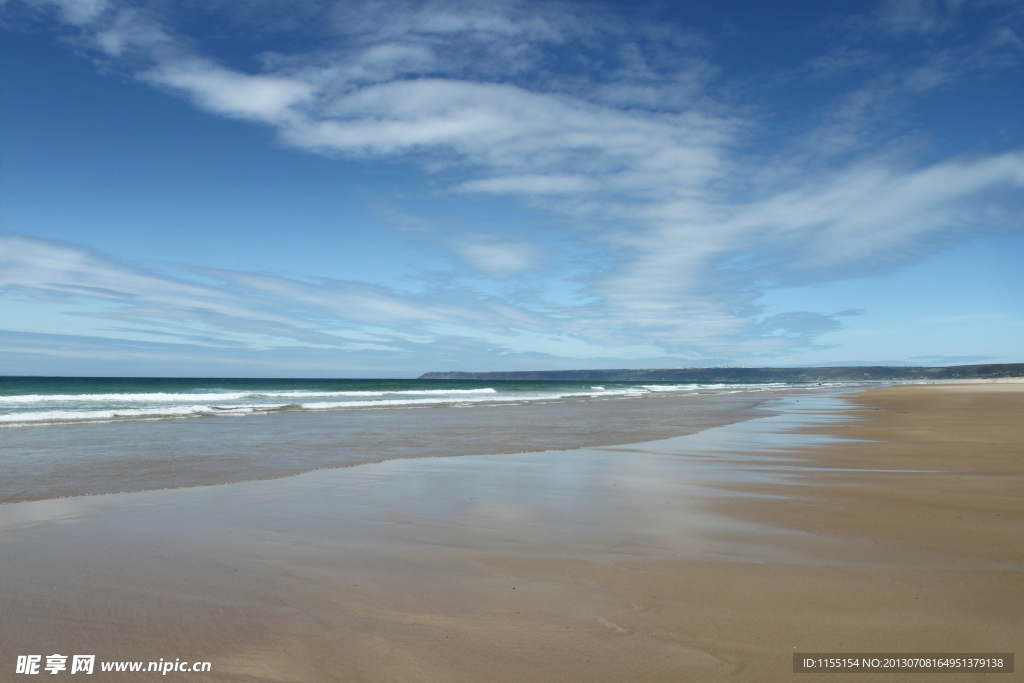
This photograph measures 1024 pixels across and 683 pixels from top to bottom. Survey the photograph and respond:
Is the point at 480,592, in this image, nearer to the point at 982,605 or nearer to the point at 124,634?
the point at 124,634

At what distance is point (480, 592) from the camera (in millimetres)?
3330

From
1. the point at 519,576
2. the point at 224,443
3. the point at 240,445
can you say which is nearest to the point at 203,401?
the point at 224,443

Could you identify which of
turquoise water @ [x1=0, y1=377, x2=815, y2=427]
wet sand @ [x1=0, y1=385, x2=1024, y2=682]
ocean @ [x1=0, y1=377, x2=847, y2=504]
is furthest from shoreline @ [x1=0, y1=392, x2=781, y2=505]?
turquoise water @ [x1=0, y1=377, x2=815, y2=427]

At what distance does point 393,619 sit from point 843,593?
8.27 feet

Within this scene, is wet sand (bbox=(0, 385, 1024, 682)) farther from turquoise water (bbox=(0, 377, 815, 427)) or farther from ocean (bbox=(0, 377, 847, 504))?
turquoise water (bbox=(0, 377, 815, 427))

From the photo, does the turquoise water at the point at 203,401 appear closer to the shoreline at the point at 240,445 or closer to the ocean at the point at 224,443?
the ocean at the point at 224,443

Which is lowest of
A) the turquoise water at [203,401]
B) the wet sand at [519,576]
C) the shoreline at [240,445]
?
the wet sand at [519,576]

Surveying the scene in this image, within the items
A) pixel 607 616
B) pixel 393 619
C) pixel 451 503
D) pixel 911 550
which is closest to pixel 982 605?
pixel 911 550

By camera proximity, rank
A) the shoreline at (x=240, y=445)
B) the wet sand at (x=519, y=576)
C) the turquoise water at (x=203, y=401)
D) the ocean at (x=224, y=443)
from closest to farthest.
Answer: the wet sand at (x=519, y=576), the shoreline at (x=240, y=445), the ocean at (x=224, y=443), the turquoise water at (x=203, y=401)

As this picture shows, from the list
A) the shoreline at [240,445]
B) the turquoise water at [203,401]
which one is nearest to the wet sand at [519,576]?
the shoreline at [240,445]

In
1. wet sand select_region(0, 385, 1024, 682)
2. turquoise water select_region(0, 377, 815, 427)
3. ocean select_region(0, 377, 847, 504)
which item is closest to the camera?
wet sand select_region(0, 385, 1024, 682)

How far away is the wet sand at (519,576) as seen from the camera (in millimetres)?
2635

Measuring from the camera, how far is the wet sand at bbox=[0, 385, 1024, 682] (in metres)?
2.63

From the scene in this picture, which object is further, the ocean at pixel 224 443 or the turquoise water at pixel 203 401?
the turquoise water at pixel 203 401
